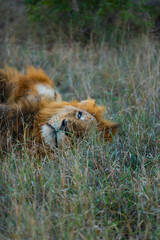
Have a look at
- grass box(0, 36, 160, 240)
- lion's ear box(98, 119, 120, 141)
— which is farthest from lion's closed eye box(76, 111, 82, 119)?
grass box(0, 36, 160, 240)

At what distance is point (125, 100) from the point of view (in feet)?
14.3

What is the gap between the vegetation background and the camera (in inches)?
84.0

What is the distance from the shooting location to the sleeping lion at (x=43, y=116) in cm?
320

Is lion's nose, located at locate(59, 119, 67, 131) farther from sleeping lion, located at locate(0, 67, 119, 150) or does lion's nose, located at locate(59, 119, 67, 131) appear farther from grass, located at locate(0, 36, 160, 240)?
grass, located at locate(0, 36, 160, 240)

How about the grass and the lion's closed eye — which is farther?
the lion's closed eye

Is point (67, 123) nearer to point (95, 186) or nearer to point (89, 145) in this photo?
point (89, 145)

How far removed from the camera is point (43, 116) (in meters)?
3.53

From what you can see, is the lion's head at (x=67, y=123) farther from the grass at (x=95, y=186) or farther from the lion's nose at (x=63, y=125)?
the grass at (x=95, y=186)

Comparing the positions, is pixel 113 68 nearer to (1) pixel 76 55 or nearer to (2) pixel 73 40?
(1) pixel 76 55

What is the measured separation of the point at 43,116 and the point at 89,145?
2.74 feet

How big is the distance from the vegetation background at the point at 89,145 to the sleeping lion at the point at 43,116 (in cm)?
16

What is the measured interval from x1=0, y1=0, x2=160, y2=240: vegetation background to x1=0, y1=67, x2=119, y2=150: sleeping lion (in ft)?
0.54

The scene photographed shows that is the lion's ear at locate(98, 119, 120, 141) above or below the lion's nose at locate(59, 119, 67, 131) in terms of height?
below

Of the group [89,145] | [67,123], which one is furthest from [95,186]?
[67,123]
